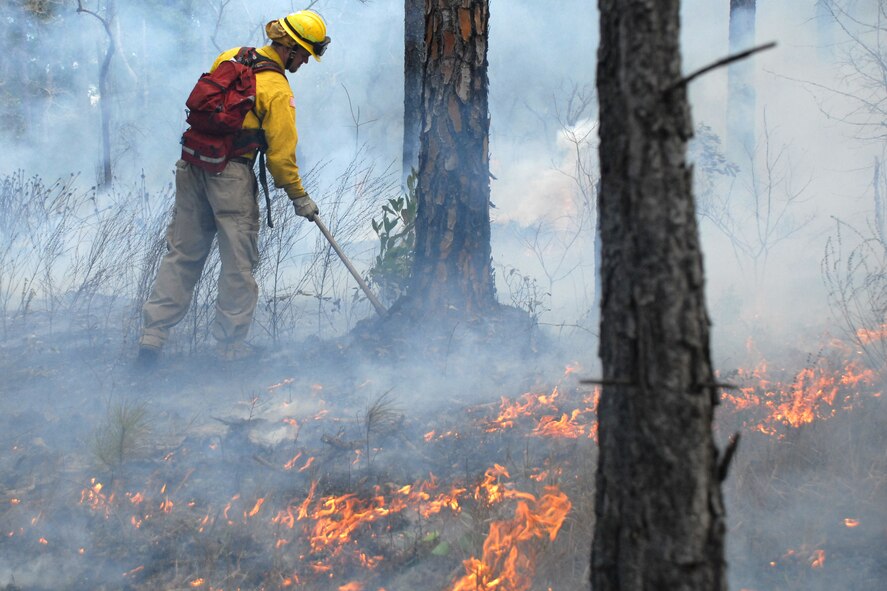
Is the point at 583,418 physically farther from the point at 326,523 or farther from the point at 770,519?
the point at 326,523

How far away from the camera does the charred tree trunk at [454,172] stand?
4.45m

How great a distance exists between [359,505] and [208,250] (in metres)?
2.39

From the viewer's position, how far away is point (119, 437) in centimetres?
333

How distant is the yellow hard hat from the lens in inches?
170

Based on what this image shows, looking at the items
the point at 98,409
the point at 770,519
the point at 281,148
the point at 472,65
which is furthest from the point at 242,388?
the point at 770,519

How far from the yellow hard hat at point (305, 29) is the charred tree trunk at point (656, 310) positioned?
325cm

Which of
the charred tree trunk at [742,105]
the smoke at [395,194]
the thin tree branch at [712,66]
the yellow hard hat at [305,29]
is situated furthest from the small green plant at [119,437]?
the charred tree trunk at [742,105]

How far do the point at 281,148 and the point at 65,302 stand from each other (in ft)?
10.1

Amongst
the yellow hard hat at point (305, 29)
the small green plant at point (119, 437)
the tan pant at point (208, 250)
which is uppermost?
the yellow hard hat at point (305, 29)

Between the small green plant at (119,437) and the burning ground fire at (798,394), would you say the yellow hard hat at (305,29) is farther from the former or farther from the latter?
the burning ground fire at (798,394)

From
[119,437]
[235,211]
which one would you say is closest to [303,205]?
[235,211]

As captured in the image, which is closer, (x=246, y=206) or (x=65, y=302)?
(x=246, y=206)

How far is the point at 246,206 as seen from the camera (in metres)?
4.55

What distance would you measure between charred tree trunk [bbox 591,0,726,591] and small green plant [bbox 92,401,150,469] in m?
2.61
